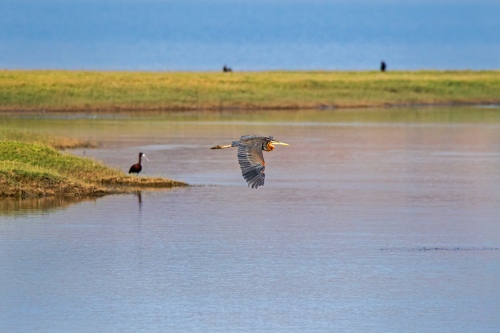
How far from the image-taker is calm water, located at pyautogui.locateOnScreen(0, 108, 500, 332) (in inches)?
567

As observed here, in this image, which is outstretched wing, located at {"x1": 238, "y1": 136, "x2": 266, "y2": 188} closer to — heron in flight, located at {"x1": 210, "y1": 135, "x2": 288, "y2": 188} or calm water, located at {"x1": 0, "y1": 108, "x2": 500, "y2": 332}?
heron in flight, located at {"x1": 210, "y1": 135, "x2": 288, "y2": 188}

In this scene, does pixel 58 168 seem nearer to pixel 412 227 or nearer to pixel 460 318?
pixel 412 227

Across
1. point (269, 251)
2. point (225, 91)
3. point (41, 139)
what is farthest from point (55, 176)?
point (225, 91)

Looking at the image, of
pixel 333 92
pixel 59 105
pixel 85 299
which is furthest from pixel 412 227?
pixel 333 92

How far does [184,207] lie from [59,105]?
113 ft

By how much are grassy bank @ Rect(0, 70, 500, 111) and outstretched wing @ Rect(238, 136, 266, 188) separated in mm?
43527

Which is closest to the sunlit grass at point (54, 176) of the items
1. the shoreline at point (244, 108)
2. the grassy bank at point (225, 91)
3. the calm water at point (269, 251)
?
the calm water at point (269, 251)

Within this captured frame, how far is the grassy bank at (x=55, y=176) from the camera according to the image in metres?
23.8

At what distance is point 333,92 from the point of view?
210 ft

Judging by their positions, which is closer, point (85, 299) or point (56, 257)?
point (85, 299)

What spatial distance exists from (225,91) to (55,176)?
38006mm

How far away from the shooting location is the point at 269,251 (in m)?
18.7

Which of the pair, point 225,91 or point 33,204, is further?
point 225,91

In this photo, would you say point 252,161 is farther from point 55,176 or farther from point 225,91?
point 225,91
